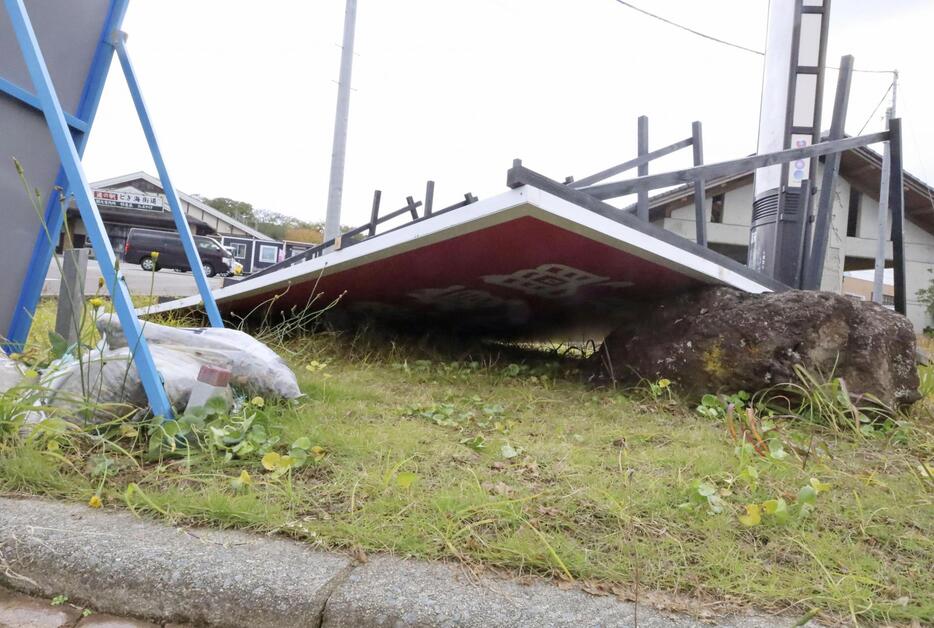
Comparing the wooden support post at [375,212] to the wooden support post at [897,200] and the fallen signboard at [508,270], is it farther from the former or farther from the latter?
the wooden support post at [897,200]

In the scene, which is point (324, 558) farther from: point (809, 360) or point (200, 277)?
point (809, 360)

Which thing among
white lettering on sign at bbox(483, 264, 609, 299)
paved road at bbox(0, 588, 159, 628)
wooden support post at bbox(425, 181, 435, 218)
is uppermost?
wooden support post at bbox(425, 181, 435, 218)

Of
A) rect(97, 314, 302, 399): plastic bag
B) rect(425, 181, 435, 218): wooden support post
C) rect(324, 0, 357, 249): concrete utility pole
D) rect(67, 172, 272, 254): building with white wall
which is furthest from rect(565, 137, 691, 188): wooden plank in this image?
rect(67, 172, 272, 254): building with white wall

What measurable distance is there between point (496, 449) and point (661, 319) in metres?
1.85

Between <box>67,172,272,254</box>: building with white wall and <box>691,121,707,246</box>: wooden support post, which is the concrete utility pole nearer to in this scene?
<box>691,121,707,246</box>: wooden support post

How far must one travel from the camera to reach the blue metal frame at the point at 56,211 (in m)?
2.96

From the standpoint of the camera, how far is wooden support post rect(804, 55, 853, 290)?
3605 millimetres

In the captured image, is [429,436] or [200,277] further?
[200,277]

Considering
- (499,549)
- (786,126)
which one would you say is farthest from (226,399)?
(786,126)

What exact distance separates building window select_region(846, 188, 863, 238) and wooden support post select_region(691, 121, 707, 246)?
52.3 feet

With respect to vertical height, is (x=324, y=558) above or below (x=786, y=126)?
below

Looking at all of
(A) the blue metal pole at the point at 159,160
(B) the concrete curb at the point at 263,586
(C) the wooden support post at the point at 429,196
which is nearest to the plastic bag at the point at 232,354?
(A) the blue metal pole at the point at 159,160

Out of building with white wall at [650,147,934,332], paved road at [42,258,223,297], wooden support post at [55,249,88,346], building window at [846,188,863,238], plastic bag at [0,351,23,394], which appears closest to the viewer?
plastic bag at [0,351,23,394]

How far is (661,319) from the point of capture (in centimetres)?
365
